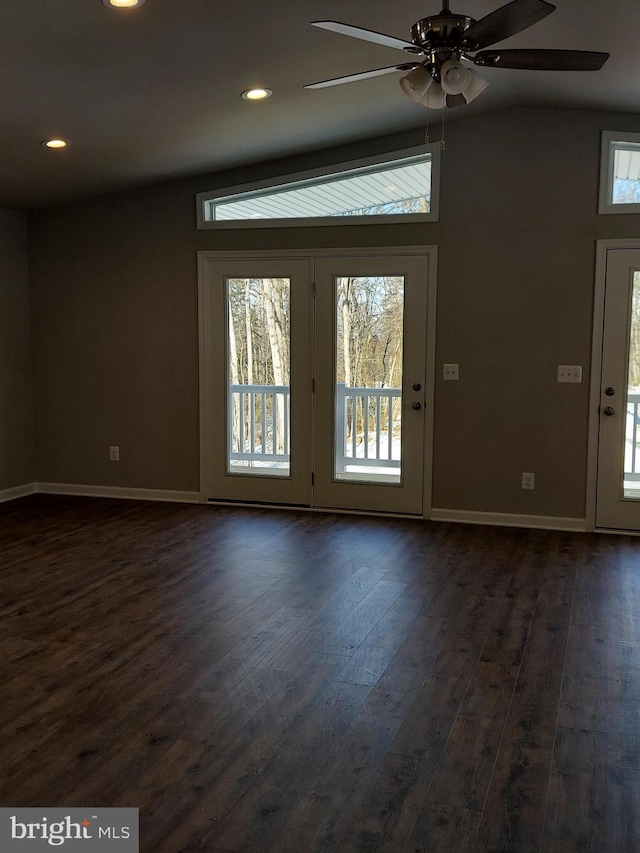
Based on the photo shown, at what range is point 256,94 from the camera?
4.18 meters

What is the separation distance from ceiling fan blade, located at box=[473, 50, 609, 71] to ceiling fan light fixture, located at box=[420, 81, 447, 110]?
0.56 ft

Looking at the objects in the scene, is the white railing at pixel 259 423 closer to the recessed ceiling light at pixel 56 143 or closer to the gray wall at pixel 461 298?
the gray wall at pixel 461 298

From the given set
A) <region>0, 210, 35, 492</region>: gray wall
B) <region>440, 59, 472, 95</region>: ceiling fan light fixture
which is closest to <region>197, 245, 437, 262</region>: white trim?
<region>0, 210, 35, 492</region>: gray wall

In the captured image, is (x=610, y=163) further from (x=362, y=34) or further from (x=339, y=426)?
(x=362, y=34)

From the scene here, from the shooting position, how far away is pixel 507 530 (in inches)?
209

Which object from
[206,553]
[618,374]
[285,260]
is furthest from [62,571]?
[618,374]

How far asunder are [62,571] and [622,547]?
11.7 feet

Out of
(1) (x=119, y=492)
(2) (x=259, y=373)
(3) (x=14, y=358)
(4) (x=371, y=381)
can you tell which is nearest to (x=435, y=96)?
(4) (x=371, y=381)

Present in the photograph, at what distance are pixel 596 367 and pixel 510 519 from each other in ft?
4.11

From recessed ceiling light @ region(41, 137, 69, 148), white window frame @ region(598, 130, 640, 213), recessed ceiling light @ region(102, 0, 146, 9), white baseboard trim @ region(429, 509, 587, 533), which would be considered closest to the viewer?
recessed ceiling light @ region(102, 0, 146, 9)

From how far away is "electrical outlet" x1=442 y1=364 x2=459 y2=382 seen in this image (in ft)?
17.9

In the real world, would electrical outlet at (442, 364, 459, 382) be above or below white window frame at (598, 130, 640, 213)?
below

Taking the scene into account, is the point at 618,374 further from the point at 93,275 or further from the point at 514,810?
the point at 93,275

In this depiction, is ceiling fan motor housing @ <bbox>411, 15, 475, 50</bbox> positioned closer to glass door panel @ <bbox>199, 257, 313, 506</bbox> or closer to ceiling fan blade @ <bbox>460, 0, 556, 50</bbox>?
ceiling fan blade @ <bbox>460, 0, 556, 50</bbox>
